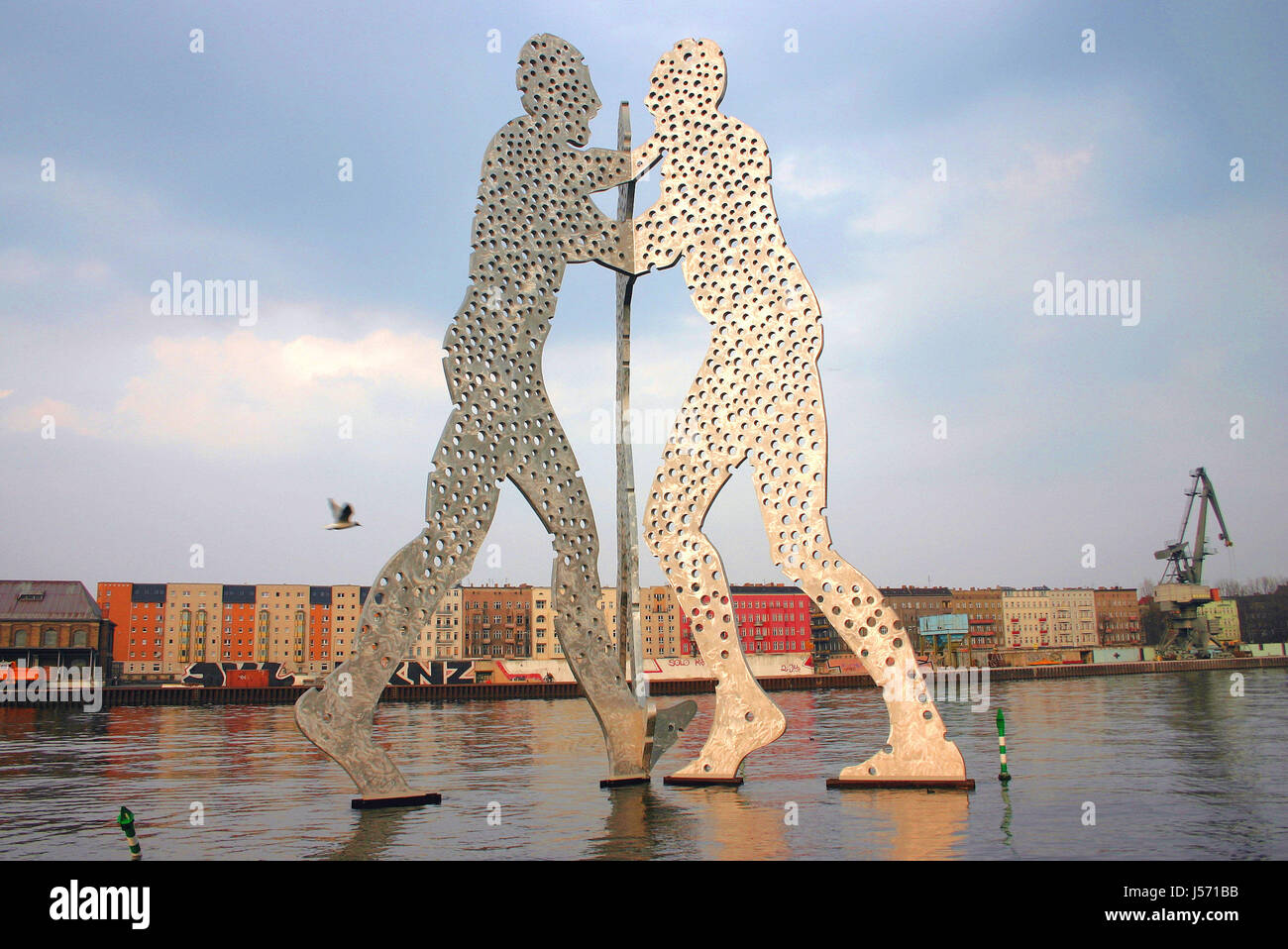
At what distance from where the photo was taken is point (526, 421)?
1521 cm

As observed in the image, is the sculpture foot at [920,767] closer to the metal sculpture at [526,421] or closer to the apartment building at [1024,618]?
the metal sculpture at [526,421]

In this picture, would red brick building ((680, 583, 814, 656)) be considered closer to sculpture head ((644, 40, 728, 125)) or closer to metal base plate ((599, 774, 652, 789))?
metal base plate ((599, 774, 652, 789))

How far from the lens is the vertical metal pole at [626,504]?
52.7ft

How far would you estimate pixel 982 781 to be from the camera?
15758 mm

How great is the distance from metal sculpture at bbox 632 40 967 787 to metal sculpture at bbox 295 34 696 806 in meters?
0.96

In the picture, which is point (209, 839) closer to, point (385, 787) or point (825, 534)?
point (385, 787)

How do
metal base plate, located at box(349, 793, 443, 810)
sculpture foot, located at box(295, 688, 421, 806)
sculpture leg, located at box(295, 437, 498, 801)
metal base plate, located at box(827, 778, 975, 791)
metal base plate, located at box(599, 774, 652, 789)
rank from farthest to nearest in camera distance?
metal base plate, located at box(599, 774, 652, 789)
metal base plate, located at box(827, 778, 975, 791)
metal base plate, located at box(349, 793, 443, 810)
sculpture leg, located at box(295, 437, 498, 801)
sculpture foot, located at box(295, 688, 421, 806)

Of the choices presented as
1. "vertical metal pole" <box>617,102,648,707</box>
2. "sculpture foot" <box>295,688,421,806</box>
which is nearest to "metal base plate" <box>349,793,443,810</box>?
"sculpture foot" <box>295,688,421,806</box>

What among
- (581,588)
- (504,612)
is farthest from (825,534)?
(504,612)

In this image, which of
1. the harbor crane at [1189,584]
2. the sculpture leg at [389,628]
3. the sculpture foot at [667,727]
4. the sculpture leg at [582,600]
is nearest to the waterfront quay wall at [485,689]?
the harbor crane at [1189,584]

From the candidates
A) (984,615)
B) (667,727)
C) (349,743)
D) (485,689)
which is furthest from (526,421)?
(984,615)

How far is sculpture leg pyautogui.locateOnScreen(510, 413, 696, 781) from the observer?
15367mm

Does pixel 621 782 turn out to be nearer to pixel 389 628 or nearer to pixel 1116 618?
pixel 389 628

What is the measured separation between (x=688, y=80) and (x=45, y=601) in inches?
2884
